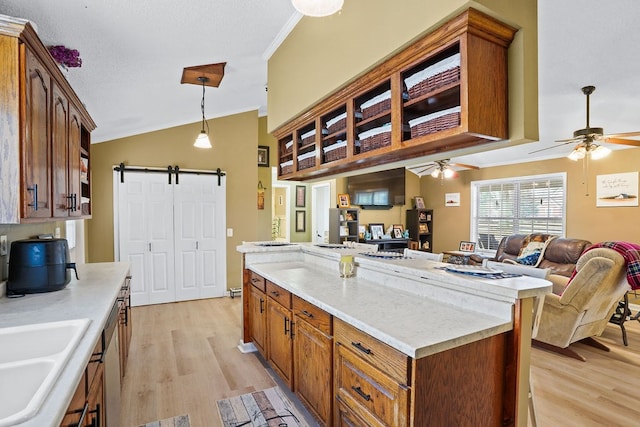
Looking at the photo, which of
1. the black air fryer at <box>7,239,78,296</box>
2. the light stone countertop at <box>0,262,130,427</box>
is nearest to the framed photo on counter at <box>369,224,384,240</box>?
the light stone countertop at <box>0,262,130,427</box>

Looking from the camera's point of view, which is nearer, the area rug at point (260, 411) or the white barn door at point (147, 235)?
the area rug at point (260, 411)

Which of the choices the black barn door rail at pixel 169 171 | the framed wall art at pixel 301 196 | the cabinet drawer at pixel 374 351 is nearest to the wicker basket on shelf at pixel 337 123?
the cabinet drawer at pixel 374 351

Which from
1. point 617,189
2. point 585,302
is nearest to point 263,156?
point 585,302

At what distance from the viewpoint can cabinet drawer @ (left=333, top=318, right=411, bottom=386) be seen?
134 cm

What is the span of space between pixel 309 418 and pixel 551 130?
4833 mm

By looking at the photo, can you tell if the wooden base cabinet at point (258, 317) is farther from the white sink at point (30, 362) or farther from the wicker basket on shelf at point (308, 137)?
the white sink at point (30, 362)

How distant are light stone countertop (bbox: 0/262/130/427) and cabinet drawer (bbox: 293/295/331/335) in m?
1.09

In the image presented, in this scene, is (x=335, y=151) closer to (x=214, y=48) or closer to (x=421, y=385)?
(x=214, y=48)

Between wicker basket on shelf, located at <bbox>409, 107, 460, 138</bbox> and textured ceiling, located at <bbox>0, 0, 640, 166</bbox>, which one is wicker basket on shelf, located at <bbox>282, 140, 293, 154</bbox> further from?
wicker basket on shelf, located at <bbox>409, 107, 460, 138</bbox>

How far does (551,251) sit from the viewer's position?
487cm

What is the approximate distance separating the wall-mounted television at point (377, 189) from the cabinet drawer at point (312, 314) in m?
4.92

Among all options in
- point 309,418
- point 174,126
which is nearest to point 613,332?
point 309,418

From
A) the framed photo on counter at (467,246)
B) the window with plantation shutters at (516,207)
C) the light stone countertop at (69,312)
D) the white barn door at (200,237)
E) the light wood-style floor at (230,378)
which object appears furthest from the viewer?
the framed photo on counter at (467,246)

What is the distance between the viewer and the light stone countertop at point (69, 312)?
36.7 inches
